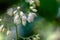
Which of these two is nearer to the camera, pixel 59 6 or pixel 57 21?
pixel 59 6

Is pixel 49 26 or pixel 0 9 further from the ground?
pixel 0 9

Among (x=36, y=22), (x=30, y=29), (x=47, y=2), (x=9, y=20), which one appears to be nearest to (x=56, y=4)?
(x=47, y=2)

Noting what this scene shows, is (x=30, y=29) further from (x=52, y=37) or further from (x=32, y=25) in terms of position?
(x=52, y=37)

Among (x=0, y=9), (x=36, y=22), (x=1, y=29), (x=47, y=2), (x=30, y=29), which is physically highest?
(x=0, y=9)

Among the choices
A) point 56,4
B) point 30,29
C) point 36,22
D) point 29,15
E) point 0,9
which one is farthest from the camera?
point 0,9

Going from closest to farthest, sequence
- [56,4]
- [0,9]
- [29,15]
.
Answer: [29,15], [56,4], [0,9]

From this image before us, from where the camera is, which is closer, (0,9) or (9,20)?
(9,20)

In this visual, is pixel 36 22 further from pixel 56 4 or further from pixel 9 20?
pixel 9 20

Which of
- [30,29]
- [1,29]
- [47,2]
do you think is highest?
[47,2]

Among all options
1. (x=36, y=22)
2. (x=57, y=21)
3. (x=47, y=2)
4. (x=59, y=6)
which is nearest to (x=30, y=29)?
(x=36, y=22)
